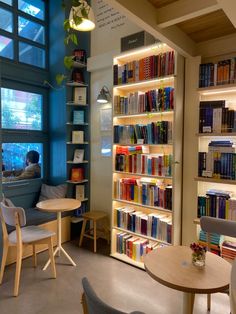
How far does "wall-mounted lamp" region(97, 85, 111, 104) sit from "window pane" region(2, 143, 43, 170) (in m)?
1.32

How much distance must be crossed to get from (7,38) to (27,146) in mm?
1570

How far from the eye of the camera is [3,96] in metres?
3.47

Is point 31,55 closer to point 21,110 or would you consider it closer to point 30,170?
point 21,110

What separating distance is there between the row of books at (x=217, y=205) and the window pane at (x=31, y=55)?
3.13 m

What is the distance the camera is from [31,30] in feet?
12.3

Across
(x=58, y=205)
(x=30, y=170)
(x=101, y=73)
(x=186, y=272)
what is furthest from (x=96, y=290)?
(x=101, y=73)

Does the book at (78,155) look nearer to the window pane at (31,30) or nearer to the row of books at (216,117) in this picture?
the window pane at (31,30)

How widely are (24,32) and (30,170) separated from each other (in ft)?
6.88

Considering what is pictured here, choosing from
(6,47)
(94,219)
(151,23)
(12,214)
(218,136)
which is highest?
(6,47)

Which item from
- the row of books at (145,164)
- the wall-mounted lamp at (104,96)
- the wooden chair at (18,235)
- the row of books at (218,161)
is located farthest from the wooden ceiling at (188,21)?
the wooden chair at (18,235)

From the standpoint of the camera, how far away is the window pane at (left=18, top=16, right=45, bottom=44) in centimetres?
361

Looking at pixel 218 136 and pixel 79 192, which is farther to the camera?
pixel 79 192

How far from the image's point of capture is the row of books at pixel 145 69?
8.62 ft

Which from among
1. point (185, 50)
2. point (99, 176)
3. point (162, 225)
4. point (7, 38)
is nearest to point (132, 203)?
point (162, 225)
